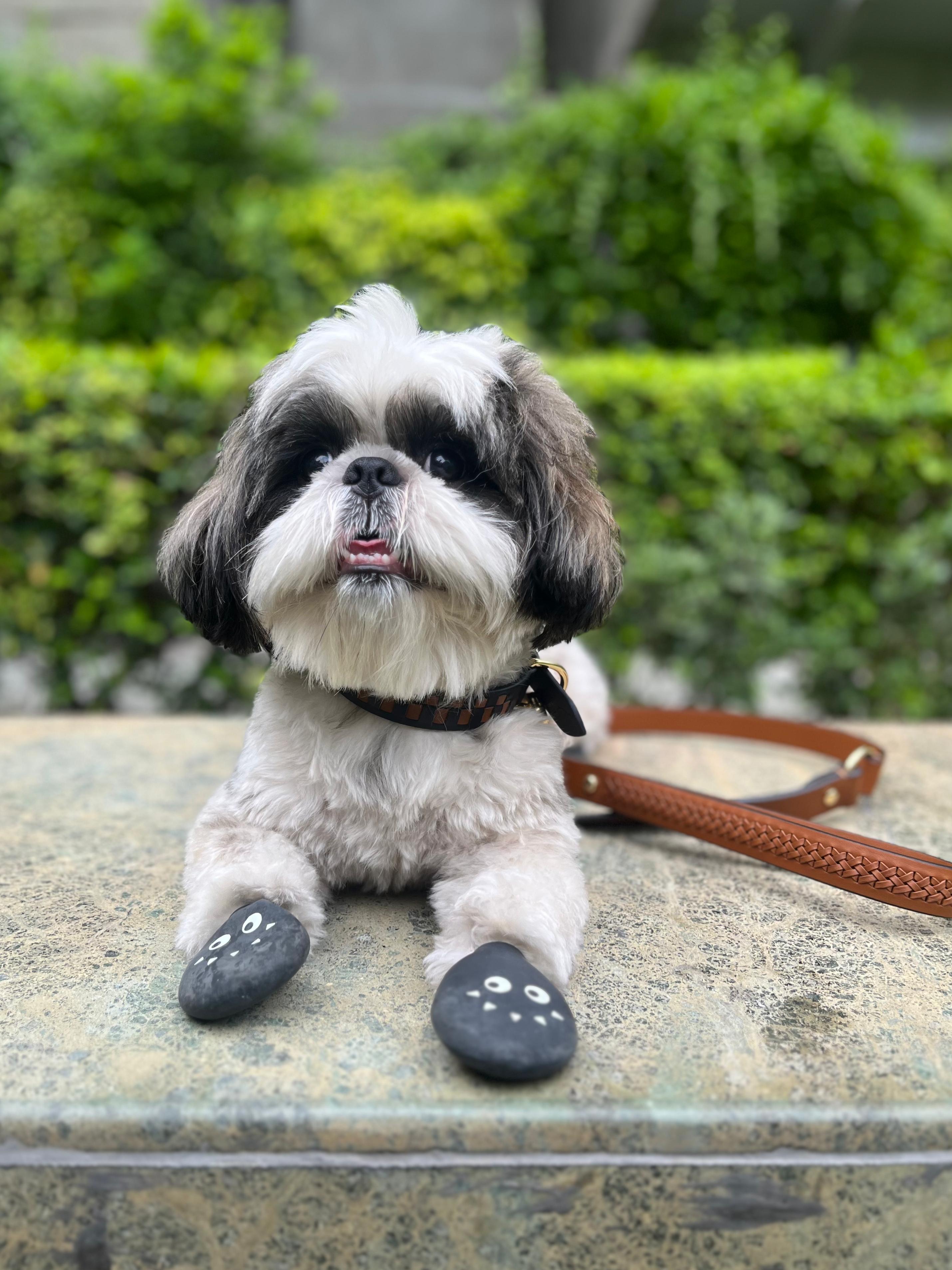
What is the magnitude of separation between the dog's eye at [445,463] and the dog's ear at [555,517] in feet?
0.30

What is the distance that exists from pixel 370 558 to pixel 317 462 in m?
0.25

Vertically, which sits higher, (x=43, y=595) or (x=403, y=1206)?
(x=403, y=1206)

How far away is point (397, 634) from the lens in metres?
1.51

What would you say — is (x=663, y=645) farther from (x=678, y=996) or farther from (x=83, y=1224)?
(x=83, y=1224)

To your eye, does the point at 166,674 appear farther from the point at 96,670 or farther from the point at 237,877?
the point at 237,877

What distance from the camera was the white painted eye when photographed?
1281 mm

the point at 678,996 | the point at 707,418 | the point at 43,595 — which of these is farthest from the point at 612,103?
the point at 678,996

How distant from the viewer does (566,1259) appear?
1.25 meters

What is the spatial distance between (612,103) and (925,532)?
312cm

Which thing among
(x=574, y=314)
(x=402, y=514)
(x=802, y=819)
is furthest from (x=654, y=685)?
(x=402, y=514)

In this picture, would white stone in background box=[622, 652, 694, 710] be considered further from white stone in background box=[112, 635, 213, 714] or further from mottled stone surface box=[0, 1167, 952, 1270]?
mottled stone surface box=[0, 1167, 952, 1270]

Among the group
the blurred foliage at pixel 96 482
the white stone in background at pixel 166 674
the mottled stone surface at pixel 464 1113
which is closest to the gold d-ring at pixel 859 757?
the mottled stone surface at pixel 464 1113

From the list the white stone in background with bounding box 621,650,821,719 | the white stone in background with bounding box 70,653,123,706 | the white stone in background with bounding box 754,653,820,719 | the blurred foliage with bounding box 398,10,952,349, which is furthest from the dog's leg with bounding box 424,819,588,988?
the blurred foliage with bounding box 398,10,952,349

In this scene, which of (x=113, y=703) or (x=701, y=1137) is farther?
(x=113, y=703)
